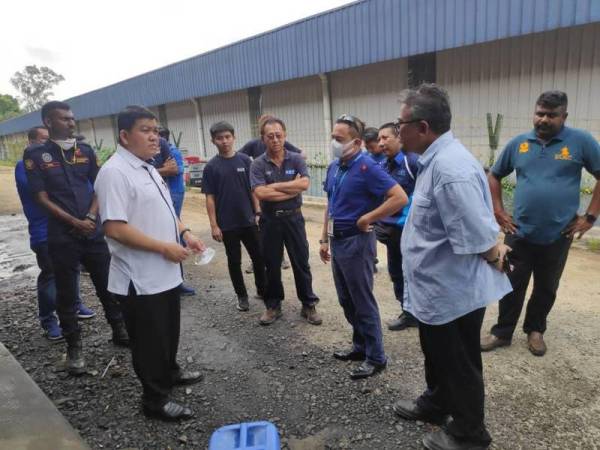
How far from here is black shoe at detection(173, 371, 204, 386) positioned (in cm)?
307

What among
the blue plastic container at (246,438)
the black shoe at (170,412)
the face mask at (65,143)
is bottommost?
the black shoe at (170,412)

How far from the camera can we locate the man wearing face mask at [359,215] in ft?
9.36

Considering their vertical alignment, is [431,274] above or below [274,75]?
below

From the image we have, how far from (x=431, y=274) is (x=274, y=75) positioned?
32.0 ft

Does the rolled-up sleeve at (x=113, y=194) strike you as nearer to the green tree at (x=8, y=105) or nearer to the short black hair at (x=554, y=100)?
the short black hair at (x=554, y=100)

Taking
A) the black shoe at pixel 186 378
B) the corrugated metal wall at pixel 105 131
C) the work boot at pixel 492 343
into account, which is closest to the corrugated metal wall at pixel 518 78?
the work boot at pixel 492 343

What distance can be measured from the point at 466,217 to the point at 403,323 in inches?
81.8

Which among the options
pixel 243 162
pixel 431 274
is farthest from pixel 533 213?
pixel 243 162

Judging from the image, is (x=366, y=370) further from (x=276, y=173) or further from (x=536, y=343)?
(x=276, y=173)

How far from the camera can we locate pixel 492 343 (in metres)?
3.32

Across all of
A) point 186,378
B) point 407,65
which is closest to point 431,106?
point 186,378

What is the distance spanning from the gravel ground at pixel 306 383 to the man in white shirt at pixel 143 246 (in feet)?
1.31

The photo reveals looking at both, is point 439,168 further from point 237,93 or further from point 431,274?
point 237,93

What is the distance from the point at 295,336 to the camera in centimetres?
373
